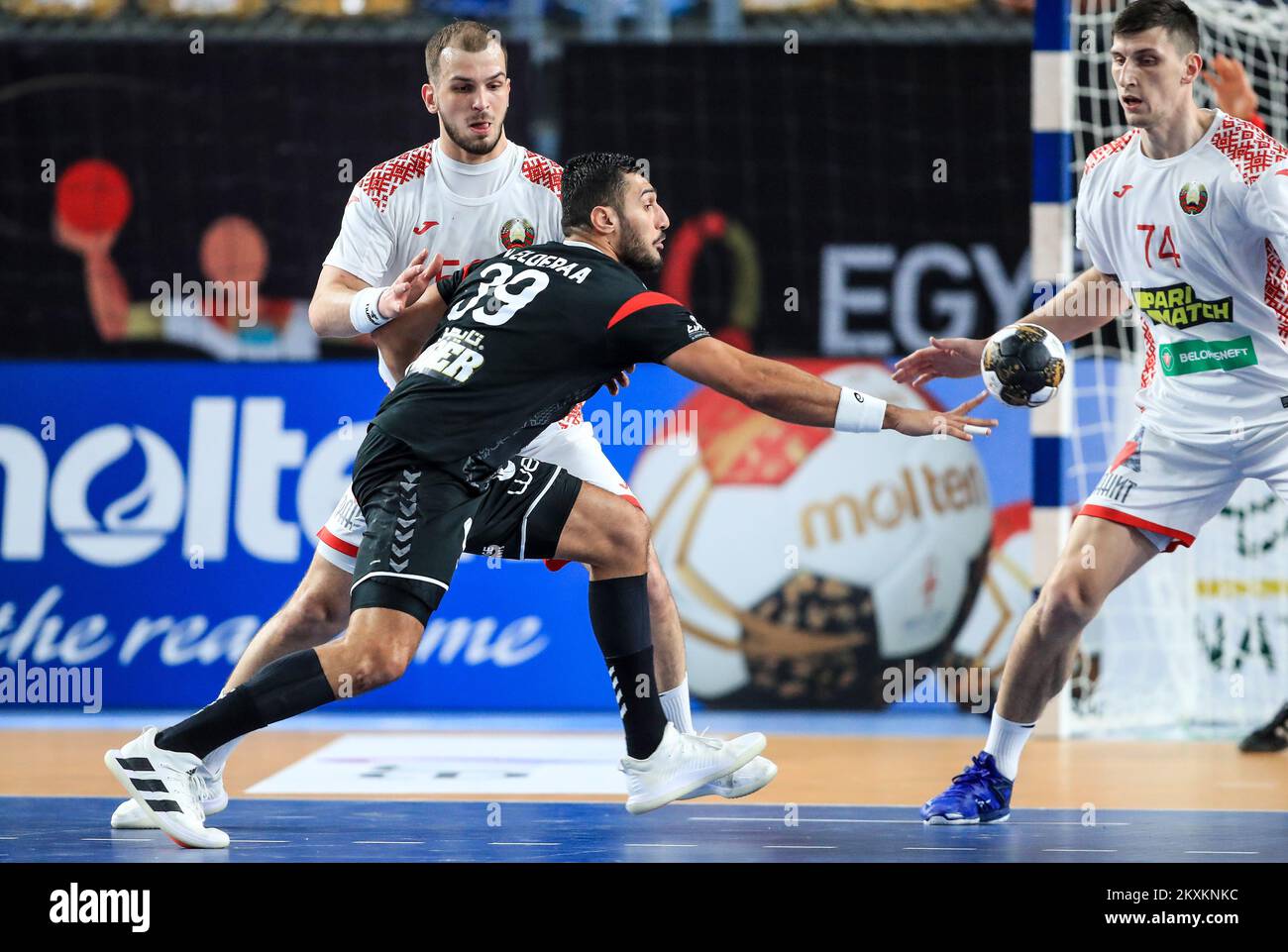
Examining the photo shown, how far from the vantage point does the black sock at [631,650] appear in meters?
4.84

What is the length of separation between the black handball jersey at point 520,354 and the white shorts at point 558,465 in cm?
43

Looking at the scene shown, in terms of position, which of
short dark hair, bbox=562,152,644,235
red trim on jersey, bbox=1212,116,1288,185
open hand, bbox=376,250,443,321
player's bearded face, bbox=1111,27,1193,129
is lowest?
open hand, bbox=376,250,443,321

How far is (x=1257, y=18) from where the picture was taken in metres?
8.07

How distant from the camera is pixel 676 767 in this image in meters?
4.88

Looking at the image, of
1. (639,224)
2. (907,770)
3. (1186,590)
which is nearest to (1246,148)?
(639,224)

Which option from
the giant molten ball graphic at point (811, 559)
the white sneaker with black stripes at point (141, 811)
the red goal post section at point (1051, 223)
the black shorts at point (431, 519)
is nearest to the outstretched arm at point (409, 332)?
the black shorts at point (431, 519)

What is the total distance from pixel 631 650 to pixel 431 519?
2.49 feet

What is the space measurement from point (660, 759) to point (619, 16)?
298 inches

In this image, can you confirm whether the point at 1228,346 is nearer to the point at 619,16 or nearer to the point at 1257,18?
the point at 1257,18

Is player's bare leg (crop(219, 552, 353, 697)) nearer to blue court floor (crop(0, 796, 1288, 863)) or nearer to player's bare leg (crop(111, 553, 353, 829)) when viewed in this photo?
player's bare leg (crop(111, 553, 353, 829))

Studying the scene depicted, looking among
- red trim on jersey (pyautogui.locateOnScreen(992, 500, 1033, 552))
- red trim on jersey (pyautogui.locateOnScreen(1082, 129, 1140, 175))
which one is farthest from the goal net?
red trim on jersey (pyautogui.locateOnScreen(1082, 129, 1140, 175))

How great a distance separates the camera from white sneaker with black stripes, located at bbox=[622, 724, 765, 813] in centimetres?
486
